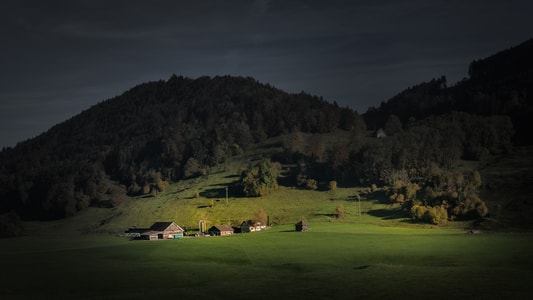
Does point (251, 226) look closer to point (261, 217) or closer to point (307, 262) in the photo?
point (261, 217)

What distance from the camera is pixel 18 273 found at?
2638 inches

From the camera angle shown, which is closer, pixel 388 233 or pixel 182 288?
pixel 182 288

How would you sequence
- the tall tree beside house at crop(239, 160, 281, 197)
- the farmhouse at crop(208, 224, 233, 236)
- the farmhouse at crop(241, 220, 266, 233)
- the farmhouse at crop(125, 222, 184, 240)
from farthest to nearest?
the tall tree beside house at crop(239, 160, 281, 197)
the farmhouse at crop(241, 220, 266, 233)
the farmhouse at crop(208, 224, 233, 236)
the farmhouse at crop(125, 222, 184, 240)

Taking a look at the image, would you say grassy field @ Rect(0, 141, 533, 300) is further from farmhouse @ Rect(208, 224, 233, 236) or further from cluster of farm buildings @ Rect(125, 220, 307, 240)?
farmhouse @ Rect(208, 224, 233, 236)

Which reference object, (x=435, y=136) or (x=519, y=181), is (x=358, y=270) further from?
(x=435, y=136)

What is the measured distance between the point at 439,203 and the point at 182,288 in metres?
78.7

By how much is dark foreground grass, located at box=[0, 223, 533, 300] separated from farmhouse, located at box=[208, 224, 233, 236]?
57.7 ft

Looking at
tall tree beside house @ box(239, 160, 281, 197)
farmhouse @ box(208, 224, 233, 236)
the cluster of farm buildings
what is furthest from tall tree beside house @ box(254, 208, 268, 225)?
tall tree beside house @ box(239, 160, 281, 197)

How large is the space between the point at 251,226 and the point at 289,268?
56111mm

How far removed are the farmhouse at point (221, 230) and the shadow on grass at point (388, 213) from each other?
104ft

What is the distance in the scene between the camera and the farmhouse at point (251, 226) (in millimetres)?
120312

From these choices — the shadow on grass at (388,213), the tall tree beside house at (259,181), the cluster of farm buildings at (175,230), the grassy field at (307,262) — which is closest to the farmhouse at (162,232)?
the cluster of farm buildings at (175,230)

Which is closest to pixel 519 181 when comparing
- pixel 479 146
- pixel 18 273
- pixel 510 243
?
pixel 479 146

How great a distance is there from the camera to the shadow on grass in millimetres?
121062
